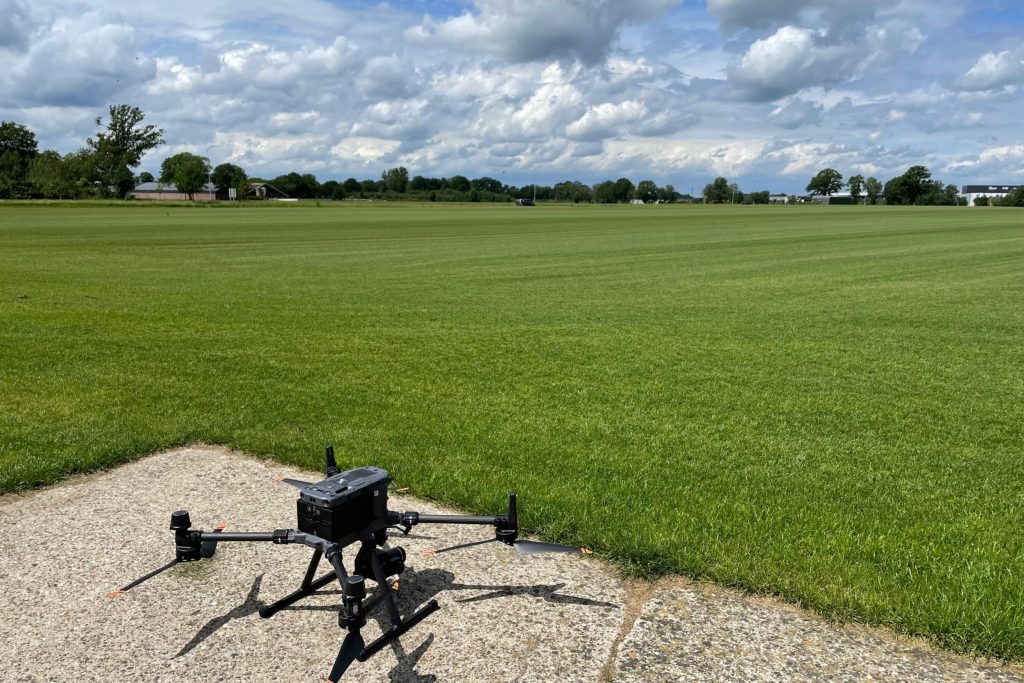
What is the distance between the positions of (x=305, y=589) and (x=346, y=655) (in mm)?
781

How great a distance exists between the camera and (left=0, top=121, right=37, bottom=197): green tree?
13075 centimetres

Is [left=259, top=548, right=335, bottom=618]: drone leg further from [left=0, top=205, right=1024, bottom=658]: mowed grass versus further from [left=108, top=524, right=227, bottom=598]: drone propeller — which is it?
[left=0, top=205, right=1024, bottom=658]: mowed grass

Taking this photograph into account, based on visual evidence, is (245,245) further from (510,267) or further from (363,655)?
(363,655)

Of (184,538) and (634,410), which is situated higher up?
→ (184,538)

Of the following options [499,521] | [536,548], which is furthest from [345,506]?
[536,548]

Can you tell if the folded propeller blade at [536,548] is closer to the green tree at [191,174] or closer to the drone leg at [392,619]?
the drone leg at [392,619]

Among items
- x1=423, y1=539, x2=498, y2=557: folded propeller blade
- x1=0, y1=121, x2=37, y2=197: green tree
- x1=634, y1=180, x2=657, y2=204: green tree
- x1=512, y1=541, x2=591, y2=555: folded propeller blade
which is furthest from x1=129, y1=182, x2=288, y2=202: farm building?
x1=512, y1=541, x2=591, y2=555: folded propeller blade

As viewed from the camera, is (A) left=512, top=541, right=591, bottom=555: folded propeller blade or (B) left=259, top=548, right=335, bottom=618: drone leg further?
(A) left=512, top=541, right=591, bottom=555: folded propeller blade

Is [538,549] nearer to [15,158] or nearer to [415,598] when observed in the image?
[415,598]

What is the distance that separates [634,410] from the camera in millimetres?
7746

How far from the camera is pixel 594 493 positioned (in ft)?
17.9

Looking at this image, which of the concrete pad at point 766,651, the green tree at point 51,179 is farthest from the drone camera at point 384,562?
the green tree at point 51,179

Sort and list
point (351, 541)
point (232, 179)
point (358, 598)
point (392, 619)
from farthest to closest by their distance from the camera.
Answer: point (232, 179), point (351, 541), point (392, 619), point (358, 598)

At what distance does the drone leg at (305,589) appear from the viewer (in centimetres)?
376
